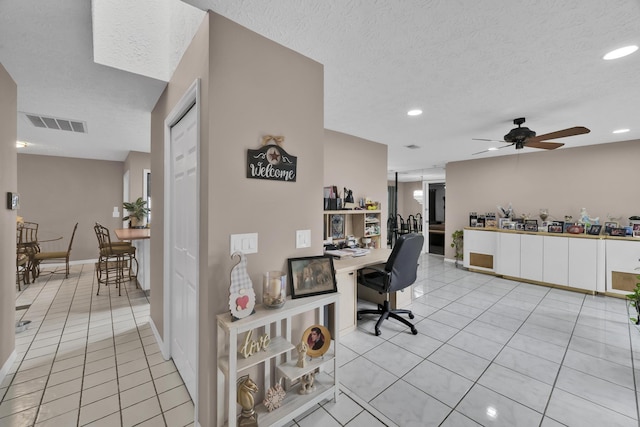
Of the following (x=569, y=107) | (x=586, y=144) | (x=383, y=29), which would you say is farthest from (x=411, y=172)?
(x=383, y=29)

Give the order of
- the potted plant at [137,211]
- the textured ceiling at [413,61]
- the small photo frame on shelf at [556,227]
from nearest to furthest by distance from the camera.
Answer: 1. the textured ceiling at [413,61]
2. the small photo frame on shelf at [556,227]
3. the potted plant at [137,211]

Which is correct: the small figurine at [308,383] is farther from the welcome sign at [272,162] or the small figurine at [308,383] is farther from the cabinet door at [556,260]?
the cabinet door at [556,260]

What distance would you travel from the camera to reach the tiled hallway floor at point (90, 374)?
66.2 inches

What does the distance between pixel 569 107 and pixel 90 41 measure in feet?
14.0

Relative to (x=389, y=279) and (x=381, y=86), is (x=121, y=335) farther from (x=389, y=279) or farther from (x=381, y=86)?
(x=381, y=86)

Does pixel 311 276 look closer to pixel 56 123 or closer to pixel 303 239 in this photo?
pixel 303 239

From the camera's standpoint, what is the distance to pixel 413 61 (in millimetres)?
1926

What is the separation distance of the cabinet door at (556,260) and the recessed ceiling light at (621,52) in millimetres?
3434

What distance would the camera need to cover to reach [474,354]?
7.80ft

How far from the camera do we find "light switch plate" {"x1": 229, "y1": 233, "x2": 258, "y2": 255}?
4.87 ft

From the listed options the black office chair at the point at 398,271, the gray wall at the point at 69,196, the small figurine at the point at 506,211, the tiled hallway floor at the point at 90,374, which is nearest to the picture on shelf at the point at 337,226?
the black office chair at the point at 398,271

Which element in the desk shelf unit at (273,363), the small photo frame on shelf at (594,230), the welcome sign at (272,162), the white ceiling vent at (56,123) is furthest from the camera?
the small photo frame on shelf at (594,230)

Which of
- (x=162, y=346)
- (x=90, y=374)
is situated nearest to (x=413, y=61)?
(x=162, y=346)

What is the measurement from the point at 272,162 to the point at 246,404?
4.51ft
